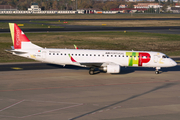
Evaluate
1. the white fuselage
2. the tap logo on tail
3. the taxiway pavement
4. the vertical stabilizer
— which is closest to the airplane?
the white fuselage

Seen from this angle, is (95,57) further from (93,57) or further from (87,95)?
(87,95)

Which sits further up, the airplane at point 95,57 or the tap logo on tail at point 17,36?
the tap logo on tail at point 17,36

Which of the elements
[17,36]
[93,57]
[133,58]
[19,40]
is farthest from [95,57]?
[17,36]

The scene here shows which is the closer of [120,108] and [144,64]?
[120,108]

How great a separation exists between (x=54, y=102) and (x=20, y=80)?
11.3 m

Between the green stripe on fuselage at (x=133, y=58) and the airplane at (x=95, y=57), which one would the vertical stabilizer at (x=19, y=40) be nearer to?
the airplane at (x=95, y=57)

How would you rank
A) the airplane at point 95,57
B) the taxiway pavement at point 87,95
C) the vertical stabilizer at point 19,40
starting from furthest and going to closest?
the vertical stabilizer at point 19,40 → the airplane at point 95,57 → the taxiway pavement at point 87,95

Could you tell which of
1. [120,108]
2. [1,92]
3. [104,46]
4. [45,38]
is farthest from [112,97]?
[45,38]

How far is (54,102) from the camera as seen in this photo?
2784 cm

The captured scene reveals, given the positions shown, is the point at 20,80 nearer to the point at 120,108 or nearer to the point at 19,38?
the point at 19,38

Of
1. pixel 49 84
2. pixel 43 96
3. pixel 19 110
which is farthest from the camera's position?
pixel 49 84

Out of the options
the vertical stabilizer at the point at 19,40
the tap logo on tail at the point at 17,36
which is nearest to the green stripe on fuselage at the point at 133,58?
the vertical stabilizer at the point at 19,40

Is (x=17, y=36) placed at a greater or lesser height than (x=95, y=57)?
greater

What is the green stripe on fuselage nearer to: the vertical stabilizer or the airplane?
the airplane
